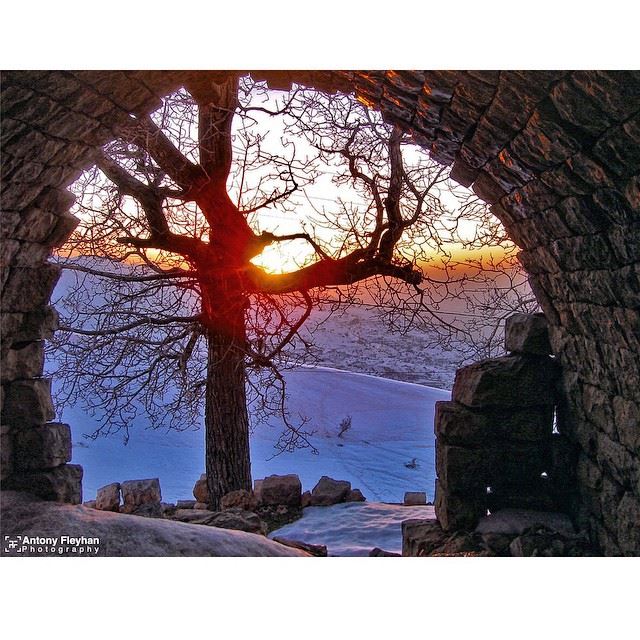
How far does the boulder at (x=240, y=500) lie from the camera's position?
5.61 metres

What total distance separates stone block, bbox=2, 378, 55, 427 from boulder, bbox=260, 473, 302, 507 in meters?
2.61

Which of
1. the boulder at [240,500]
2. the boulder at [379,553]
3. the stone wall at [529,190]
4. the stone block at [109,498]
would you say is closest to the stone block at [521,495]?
the stone wall at [529,190]

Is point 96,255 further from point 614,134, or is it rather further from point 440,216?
point 614,134

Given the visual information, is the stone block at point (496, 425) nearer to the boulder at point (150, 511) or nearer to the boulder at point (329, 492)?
the boulder at point (329, 492)

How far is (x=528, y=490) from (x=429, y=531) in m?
0.79

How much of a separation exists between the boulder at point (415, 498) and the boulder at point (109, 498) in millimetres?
2912

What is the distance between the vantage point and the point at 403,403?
583 centimetres

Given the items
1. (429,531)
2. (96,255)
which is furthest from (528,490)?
(96,255)

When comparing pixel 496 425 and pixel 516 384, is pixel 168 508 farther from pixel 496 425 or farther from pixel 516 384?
pixel 516 384

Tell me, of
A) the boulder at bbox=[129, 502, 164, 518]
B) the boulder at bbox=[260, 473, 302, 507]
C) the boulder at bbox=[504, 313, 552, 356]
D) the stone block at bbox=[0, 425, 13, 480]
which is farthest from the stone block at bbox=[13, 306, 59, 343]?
the boulder at bbox=[504, 313, 552, 356]

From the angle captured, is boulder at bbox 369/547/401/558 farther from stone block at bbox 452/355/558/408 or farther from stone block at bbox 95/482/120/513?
stone block at bbox 95/482/120/513

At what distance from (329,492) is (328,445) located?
64cm

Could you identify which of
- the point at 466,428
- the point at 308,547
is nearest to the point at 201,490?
the point at 308,547

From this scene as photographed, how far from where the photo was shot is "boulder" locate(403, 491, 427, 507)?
6105 mm
